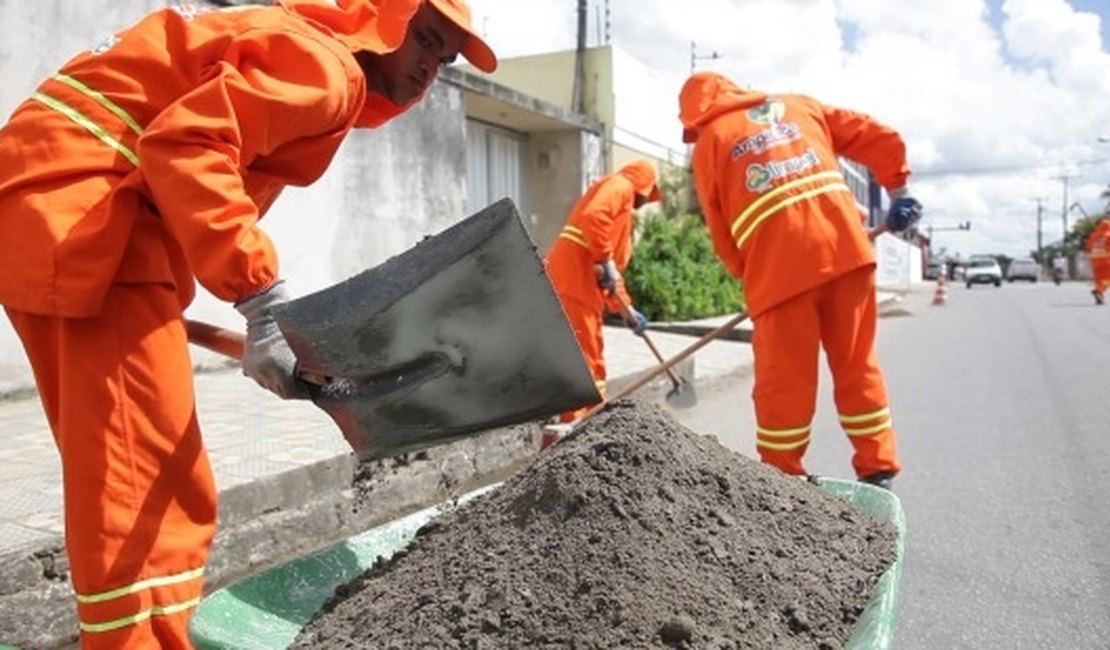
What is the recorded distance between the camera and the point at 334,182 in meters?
8.70

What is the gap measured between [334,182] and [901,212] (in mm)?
5641

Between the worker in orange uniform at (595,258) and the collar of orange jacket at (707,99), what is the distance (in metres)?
1.47

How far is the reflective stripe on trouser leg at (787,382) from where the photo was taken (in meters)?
3.70

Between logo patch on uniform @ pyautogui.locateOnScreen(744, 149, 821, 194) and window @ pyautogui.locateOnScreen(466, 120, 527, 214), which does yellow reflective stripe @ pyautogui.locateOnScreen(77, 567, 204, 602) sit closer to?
logo patch on uniform @ pyautogui.locateOnScreen(744, 149, 821, 194)

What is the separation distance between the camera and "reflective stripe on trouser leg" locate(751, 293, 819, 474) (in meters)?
3.70

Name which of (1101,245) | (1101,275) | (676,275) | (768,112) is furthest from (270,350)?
(1101,275)

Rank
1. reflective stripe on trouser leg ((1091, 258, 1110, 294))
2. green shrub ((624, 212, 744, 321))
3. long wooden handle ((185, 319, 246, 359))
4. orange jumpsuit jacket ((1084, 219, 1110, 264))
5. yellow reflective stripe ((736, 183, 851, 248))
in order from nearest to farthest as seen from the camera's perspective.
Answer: long wooden handle ((185, 319, 246, 359)) < yellow reflective stripe ((736, 183, 851, 248)) < green shrub ((624, 212, 744, 321)) < orange jumpsuit jacket ((1084, 219, 1110, 264)) < reflective stripe on trouser leg ((1091, 258, 1110, 294))

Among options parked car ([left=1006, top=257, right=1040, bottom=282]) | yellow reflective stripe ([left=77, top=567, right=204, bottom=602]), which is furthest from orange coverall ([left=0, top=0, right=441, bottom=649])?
parked car ([left=1006, top=257, right=1040, bottom=282])

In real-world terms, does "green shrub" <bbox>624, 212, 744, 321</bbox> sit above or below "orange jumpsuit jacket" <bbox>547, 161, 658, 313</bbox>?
below

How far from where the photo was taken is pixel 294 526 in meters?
3.94

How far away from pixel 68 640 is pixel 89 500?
147 centimetres

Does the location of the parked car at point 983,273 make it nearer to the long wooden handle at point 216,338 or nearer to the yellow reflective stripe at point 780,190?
the yellow reflective stripe at point 780,190

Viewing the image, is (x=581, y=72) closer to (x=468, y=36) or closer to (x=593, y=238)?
(x=593, y=238)

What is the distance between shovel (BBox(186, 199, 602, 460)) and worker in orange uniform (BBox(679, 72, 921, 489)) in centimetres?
194
